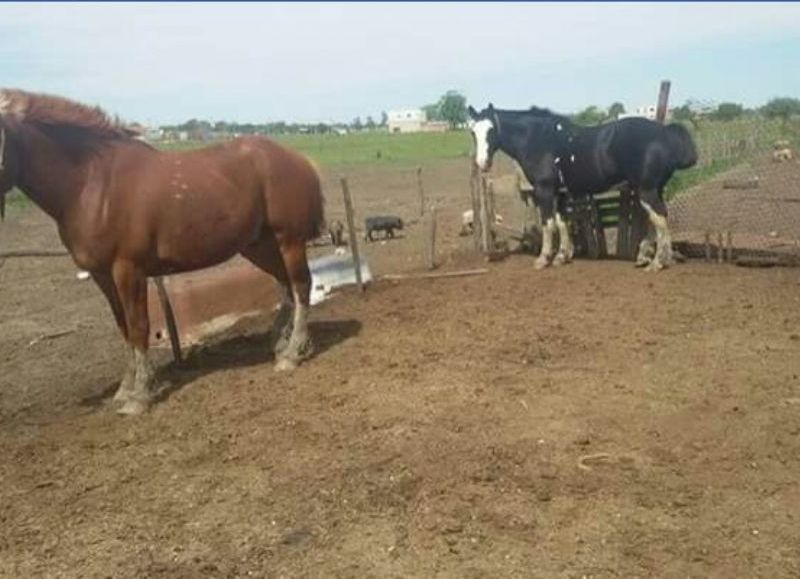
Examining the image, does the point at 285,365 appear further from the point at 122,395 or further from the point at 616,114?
the point at 616,114

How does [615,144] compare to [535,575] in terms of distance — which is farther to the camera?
[615,144]

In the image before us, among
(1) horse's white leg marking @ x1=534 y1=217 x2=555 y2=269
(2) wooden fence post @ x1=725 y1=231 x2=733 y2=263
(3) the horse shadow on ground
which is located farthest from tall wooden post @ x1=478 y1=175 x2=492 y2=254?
(3) the horse shadow on ground

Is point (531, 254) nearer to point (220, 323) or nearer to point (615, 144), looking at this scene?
point (615, 144)

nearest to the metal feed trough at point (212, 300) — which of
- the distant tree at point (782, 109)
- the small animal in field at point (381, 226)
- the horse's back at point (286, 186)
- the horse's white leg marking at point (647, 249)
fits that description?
the horse's back at point (286, 186)

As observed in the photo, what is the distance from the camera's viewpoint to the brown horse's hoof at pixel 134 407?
6.62 m

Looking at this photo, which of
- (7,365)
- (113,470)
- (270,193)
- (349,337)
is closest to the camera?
(113,470)

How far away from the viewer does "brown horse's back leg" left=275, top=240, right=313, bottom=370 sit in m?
7.48

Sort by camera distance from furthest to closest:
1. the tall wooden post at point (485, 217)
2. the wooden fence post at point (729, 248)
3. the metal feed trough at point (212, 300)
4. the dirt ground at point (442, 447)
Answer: the tall wooden post at point (485, 217) < the wooden fence post at point (729, 248) < the metal feed trough at point (212, 300) < the dirt ground at point (442, 447)

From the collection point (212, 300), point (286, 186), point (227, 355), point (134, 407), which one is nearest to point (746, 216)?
point (212, 300)

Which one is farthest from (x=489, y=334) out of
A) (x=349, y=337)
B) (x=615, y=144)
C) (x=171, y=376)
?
(x=615, y=144)

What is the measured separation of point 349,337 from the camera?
822 cm

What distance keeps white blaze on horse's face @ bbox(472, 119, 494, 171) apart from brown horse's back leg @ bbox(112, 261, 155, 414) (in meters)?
6.10

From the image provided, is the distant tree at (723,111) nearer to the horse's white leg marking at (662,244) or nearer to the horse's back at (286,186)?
the horse's white leg marking at (662,244)

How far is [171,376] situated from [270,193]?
5.86ft
